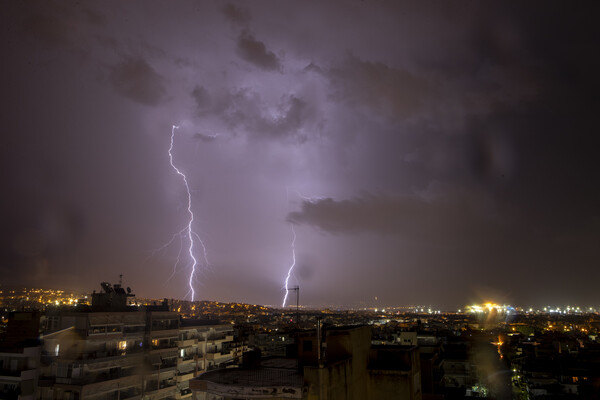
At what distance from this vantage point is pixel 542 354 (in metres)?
54.4

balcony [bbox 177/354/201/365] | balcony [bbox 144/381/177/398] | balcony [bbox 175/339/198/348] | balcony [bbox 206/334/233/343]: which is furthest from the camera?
balcony [bbox 206/334/233/343]

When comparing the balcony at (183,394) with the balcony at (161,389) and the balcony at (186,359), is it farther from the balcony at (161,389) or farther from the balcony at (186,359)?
the balcony at (186,359)

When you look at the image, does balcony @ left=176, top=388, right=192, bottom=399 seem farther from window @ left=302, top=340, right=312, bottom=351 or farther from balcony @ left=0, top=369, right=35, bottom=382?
window @ left=302, top=340, right=312, bottom=351

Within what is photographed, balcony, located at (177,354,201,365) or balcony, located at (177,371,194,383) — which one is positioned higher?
balcony, located at (177,354,201,365)

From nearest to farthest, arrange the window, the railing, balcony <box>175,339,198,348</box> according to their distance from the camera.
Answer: the window < the railing < balcony <box>175,339,198,348</box>

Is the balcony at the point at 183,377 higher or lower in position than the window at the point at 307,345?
lower

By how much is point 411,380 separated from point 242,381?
6.02m

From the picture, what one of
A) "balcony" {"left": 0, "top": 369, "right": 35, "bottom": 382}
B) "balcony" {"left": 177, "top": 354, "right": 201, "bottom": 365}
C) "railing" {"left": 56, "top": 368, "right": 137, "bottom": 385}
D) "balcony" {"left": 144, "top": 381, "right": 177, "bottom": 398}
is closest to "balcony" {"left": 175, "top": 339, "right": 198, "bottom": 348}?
"balcony" {"left": 177, "top": 354, "right": 201, "bottom": 365}

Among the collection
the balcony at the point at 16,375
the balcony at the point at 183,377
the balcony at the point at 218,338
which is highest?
the balcony at the point at 16,375

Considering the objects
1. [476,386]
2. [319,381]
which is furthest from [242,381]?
[476,386]

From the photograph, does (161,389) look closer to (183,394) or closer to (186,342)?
(183,394)

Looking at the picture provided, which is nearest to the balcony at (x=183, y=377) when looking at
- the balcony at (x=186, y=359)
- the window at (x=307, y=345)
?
the balcony at (x=186, y=359)

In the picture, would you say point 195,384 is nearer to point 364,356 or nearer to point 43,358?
point 364,356

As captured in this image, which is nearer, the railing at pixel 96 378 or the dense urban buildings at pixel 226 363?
the dense urban buildings at pixel 226 363
